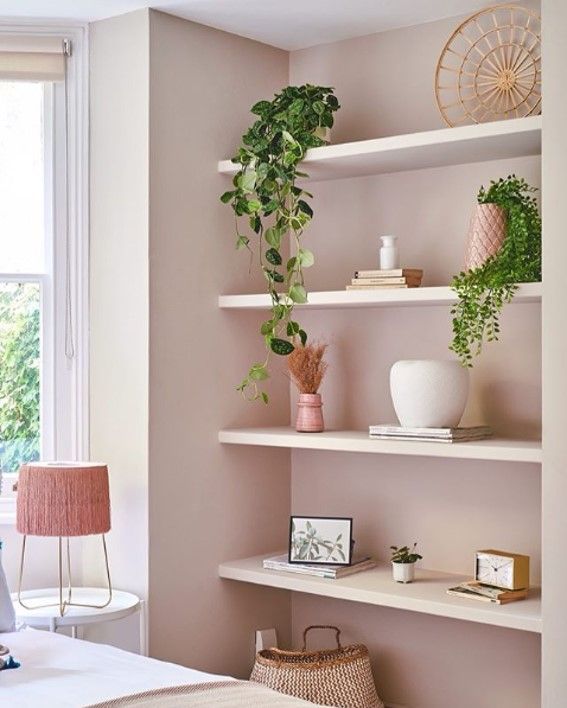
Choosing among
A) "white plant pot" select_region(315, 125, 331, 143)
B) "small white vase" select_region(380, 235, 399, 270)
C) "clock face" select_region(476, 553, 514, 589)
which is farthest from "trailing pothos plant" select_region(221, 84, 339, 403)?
Answer: "clock face" select_region(476, 553, 514, 589)

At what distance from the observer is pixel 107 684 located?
9.73 feet

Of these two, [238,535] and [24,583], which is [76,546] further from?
[238,535]

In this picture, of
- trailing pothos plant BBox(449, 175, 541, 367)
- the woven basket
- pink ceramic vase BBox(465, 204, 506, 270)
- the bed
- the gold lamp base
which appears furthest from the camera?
the woven basket

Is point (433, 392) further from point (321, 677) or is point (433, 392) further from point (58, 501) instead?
point (58, 501)

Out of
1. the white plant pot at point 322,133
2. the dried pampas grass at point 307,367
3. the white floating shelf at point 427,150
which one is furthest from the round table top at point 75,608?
the white plant pot at point 322,133

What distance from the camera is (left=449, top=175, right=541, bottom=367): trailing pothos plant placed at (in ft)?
11.4

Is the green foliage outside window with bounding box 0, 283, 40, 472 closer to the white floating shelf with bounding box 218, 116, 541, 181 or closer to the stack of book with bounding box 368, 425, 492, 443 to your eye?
the white floating shelf with bounding box 218, 116, 541, 181

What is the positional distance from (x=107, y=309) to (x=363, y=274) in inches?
36.1

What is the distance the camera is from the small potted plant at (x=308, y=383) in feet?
13.6

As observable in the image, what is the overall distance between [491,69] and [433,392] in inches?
44.5

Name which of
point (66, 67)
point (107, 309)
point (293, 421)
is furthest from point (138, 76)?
point (293, 421)

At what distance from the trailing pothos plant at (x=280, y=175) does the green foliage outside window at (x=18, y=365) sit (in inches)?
30.4

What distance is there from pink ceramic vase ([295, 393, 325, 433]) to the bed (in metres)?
1.16

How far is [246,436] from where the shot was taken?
13.5ft
